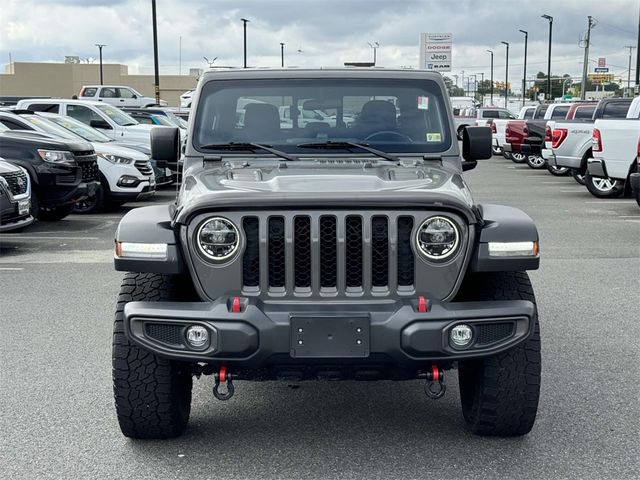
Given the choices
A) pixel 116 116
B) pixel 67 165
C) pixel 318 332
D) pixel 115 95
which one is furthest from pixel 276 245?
pixel 115 95

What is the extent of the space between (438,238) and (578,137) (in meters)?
16.4

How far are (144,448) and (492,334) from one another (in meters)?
1.79

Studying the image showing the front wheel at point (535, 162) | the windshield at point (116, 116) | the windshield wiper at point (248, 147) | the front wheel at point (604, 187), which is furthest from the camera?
the front wheel at point (535, 162)

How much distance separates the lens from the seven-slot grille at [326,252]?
435 cm

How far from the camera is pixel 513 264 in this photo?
4492mm

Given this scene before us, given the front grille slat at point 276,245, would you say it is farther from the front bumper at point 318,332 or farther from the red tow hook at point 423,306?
the red tow hook at point 423,306

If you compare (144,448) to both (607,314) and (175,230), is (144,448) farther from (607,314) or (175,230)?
(607,314)

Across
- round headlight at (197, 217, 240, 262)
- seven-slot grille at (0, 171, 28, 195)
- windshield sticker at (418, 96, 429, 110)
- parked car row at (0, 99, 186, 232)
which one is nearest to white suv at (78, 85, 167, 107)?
parked car row at (0, 99, 186, 232)

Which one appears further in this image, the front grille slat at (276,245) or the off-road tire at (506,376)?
the off-road tire at (506,376)

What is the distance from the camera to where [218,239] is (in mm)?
4418

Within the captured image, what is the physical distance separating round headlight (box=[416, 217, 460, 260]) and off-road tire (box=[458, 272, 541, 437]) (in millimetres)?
355

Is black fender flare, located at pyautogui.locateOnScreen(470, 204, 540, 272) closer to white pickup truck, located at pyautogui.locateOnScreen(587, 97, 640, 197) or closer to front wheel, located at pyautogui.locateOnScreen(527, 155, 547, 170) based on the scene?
white pickup truck, located at pyautogui.locateOnScreen(587, 97, 640, 197)

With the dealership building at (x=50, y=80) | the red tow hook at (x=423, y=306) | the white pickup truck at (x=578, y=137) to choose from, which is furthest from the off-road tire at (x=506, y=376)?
the dealership building at (x=50, y=80)

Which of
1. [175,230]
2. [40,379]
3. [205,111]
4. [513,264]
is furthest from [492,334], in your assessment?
[40,379]
